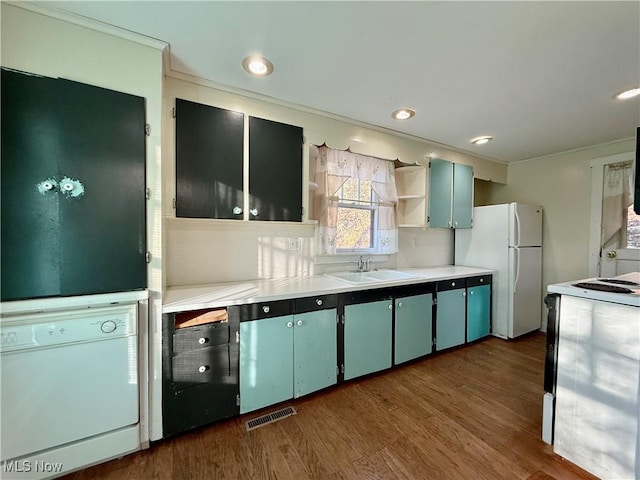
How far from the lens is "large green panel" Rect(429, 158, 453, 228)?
3.03m

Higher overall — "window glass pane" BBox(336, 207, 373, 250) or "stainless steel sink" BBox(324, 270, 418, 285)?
"window glass pane" BBox(336, 207, 373, 250)

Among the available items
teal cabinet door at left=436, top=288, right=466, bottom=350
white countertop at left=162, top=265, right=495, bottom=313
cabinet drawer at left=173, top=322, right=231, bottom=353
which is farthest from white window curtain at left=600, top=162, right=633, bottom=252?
cabinet drawer at left=173, top=322, right=231, bottom=353

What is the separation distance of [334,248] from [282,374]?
1.24 meters

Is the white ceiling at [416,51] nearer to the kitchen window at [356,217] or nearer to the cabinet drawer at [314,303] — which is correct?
the kitchen window at [356,217]

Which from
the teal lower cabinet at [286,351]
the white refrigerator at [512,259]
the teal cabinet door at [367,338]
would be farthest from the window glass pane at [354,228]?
the white refrigerator at [512,259]

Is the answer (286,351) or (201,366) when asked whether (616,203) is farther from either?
(201,366)

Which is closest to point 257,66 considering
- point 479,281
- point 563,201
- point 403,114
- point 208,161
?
point 208,161

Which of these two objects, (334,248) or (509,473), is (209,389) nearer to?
(334,248)

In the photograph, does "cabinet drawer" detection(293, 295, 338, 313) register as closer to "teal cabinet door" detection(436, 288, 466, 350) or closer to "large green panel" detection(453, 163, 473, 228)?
"teal cabinet door" detection(436, 288, 466, 350)

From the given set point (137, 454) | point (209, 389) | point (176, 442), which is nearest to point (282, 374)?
point (209, 389)

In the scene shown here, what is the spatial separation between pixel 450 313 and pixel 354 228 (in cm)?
138

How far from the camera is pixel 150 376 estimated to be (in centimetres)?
152

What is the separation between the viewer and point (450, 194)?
3.17 m

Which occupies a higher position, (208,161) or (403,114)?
(403,114)
